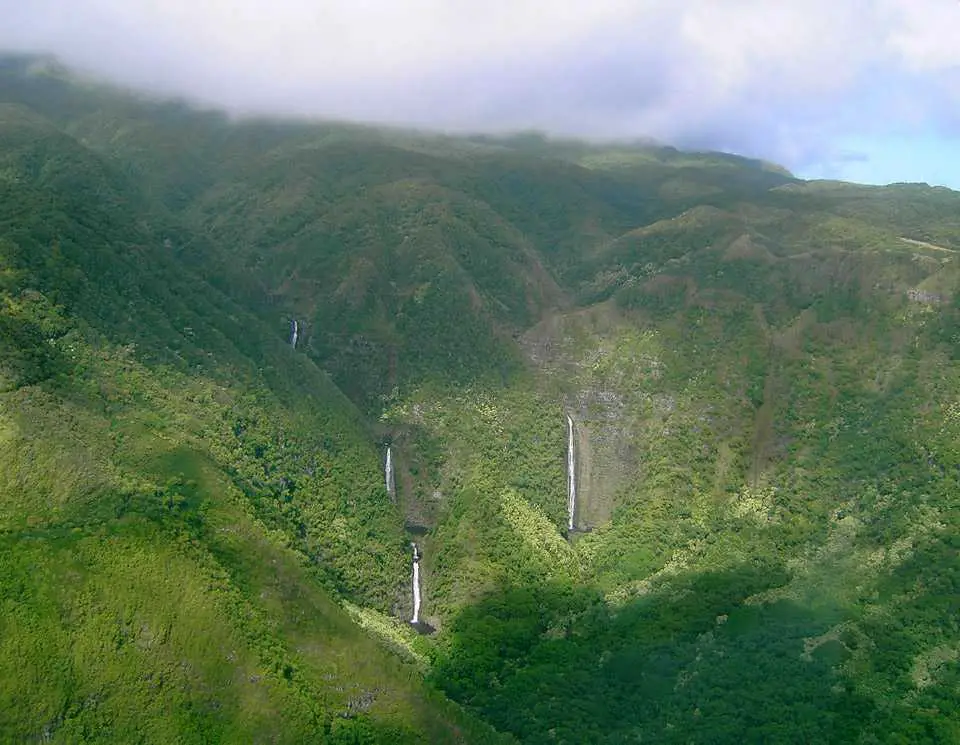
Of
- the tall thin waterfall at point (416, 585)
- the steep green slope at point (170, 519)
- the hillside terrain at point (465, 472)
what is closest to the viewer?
the steep green slope at point (170, 519)

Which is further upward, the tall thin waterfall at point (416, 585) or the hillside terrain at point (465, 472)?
the hillside terrain at point (465, 472)

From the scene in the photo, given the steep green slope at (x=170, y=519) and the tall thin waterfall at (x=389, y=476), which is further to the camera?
the tall thin waterfall at (x=389, y=476)

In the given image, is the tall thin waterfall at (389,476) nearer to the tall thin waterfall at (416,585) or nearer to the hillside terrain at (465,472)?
the hillside terrain at (465,472)

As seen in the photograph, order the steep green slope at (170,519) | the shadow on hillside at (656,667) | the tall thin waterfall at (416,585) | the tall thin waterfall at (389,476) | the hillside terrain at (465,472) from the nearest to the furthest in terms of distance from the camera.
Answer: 1. the steep green slope at (170,519)
2. the hillside terrain at (465,472)
3. the shadow on hillside at (656,667)
4. the tall thin waterfall at (416,585)
5. the tall thin waterfall at (389,476)

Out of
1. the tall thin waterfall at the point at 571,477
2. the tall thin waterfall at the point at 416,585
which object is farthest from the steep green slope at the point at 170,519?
the tall thin waterfall at the point at 571,477

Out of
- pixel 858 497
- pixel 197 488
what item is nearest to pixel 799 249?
pixel 858 497

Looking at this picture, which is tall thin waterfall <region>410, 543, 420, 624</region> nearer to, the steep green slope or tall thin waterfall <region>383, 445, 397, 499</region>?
the steep green slope
